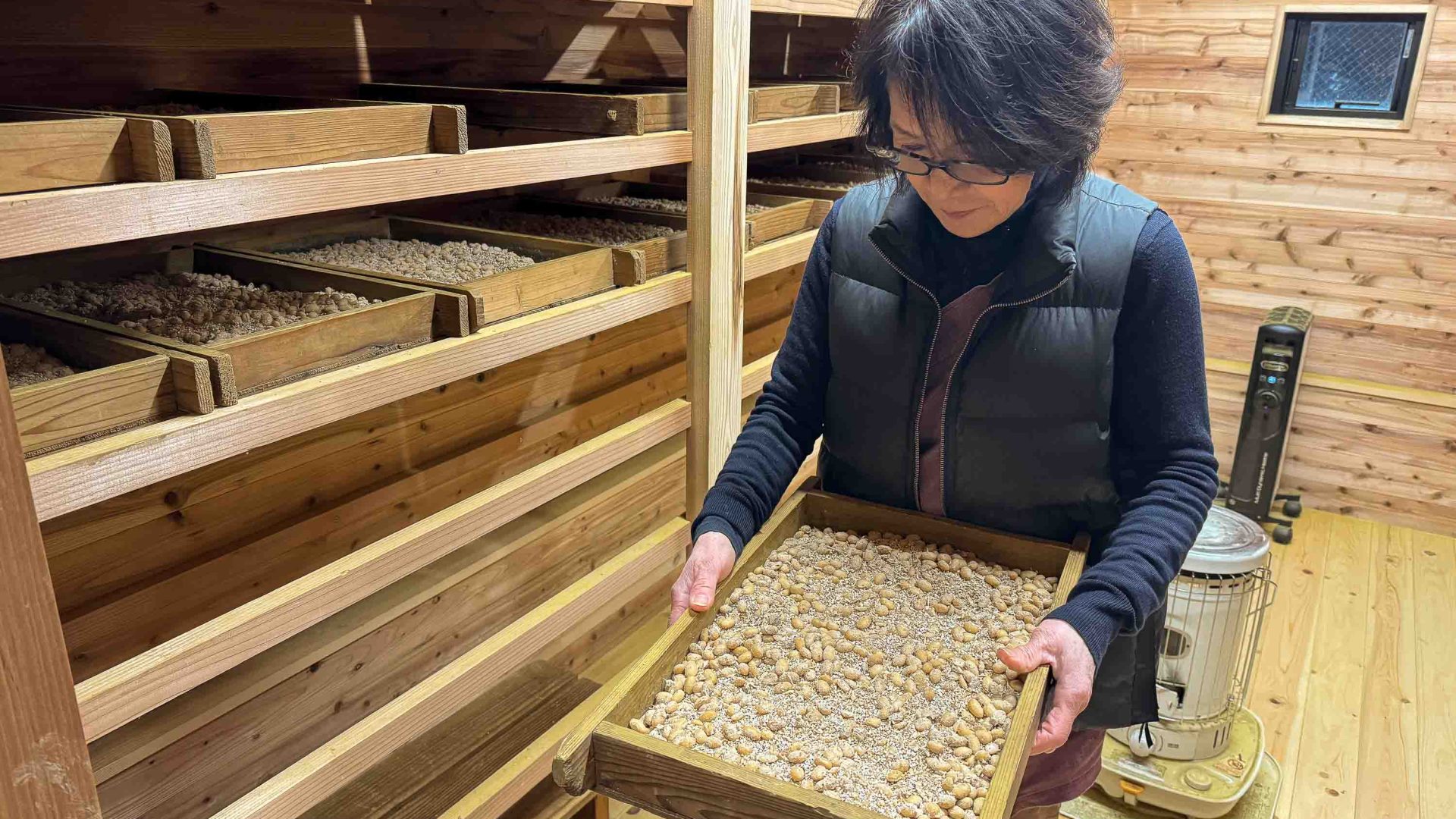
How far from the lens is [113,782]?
1.55 m

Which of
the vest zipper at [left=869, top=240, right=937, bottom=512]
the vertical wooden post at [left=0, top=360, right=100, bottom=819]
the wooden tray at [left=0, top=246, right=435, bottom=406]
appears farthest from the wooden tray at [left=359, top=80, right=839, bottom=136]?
the vertical wooden post at [left=0, top=360, right=100, bottom=819]

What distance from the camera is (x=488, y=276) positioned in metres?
1.68

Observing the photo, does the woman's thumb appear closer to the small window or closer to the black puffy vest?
the black puffy vest

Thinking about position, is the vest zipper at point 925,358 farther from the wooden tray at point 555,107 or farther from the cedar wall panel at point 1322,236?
the cedar wall panel at point 1322,236

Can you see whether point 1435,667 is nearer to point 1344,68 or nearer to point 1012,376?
point 1344,68

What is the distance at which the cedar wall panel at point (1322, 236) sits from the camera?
12.7ft

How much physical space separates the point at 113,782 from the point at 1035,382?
4.73ft

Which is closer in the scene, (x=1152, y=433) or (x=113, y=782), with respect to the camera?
(x=1152, y=433)

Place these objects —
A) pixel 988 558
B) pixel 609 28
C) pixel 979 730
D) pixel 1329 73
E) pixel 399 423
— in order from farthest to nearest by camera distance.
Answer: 1. pixel 1329 73
2. pixel 609 28
3. pixel 399 423
4. pixel 988 558
5. pixel 979 730

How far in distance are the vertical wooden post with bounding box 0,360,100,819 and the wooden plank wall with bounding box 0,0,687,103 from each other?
83 cm

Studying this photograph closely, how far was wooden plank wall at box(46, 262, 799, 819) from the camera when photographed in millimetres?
1565

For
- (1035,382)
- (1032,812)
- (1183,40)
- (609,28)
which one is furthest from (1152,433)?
(1183,40)

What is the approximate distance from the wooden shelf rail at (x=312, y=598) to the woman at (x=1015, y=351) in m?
0.48

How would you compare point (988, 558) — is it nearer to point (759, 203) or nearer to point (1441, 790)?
point (759, 203)
